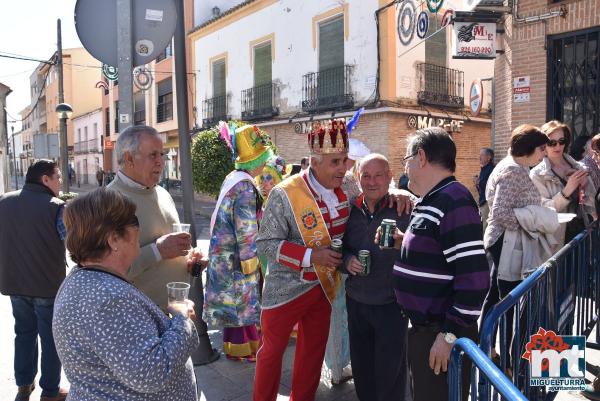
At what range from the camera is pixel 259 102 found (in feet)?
67.2

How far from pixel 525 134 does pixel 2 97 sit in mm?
28350

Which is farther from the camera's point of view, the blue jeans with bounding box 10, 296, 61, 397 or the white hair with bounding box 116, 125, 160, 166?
the blue jeans with bounding box 10, 296, 61, 397

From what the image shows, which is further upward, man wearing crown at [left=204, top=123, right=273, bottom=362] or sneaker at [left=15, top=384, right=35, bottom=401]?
man wearing crown at [left=204, top=123, right=273, bottom=362]

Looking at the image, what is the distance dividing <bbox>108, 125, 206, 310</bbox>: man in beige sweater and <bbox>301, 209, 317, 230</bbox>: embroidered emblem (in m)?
0.68

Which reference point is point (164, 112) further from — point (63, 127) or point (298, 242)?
point (298, 242)

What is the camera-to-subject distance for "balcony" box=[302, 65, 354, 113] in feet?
53.6

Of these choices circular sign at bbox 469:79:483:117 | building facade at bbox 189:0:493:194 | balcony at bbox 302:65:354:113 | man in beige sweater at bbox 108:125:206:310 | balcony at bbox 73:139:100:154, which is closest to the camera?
man in beige sweater at bbox 108:125:206:310

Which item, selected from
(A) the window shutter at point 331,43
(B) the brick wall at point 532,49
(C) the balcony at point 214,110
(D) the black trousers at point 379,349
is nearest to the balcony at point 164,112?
(C) the balcony at point 214,110

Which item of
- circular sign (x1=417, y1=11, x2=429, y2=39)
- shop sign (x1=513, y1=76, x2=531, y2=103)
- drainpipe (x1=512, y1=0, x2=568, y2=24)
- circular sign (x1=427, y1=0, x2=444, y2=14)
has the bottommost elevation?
shop sign (x1=513, y1=76, x2=531, y2=103)

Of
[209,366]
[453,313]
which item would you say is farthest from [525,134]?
[209,366]

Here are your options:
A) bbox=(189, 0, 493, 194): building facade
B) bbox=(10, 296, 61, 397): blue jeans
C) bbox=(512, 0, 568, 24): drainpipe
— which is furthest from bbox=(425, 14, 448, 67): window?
bbox=(10, 296, 61, 397): blue jeans

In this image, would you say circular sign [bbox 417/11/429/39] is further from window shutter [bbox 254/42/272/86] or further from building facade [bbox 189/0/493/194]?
window shutter [bbox 254/42/272/86]

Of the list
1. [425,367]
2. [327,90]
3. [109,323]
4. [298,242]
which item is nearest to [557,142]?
[298,242]

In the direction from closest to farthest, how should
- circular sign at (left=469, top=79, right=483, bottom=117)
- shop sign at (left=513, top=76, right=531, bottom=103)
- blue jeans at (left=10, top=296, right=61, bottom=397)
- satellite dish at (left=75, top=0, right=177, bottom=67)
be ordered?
satellite dish at (left=75, top=0, right=177, bottom=67)
blue jeans at (left=10, top=296, right=61, bottom=397)
shop sign at (left=513, top=76, right=531, bottom=103)
circular sign at (left=469, top=79, right=483, bottom=117)
